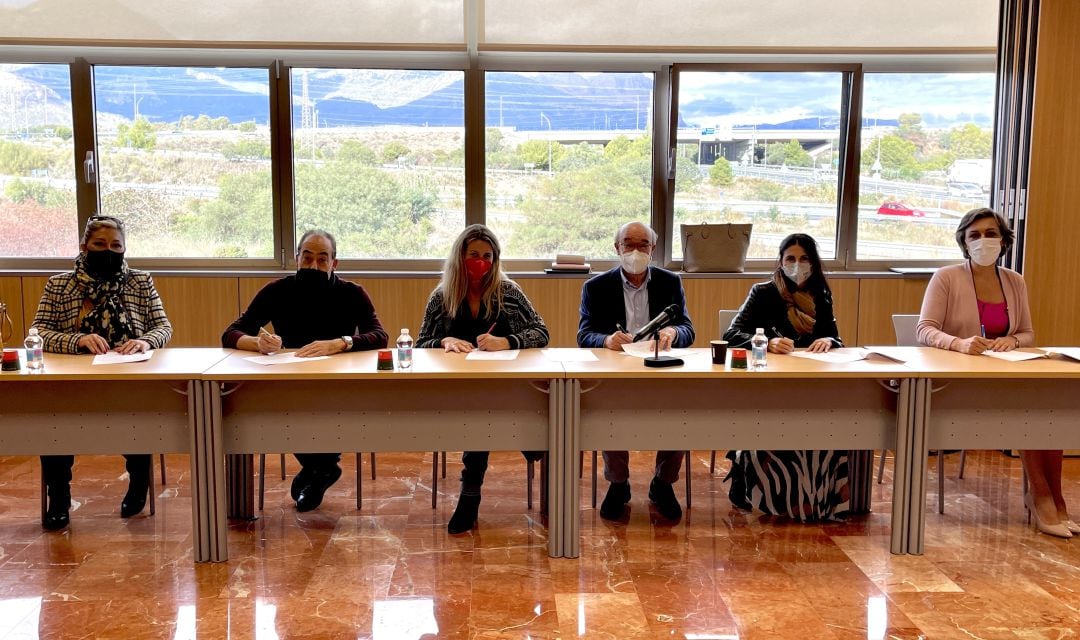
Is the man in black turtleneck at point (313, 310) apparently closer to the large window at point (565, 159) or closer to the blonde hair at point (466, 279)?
the blonde hair at point (466, 279)

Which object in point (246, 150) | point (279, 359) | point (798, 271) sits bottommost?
point (279, 359)

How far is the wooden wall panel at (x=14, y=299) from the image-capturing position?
5.15m

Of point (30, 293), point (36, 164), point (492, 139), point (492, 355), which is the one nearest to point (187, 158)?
point (36, 164)

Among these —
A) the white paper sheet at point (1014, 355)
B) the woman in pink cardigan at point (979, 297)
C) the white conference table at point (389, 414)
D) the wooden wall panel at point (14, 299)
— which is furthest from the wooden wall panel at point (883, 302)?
the wooden wall panel at point (14, 299)

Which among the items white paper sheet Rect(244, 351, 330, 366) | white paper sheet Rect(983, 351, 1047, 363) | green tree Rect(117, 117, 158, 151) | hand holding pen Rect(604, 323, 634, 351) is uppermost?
green tree Rect(117, 117, 158, 151)

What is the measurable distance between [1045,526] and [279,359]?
323 centimetres

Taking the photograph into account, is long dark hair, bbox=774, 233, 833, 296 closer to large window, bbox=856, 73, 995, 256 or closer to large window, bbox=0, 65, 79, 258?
large window, bbox=856, 73, 995, 256

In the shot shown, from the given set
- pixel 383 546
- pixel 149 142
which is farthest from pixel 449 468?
pixel 149 142

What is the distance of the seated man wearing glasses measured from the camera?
12.5 feet

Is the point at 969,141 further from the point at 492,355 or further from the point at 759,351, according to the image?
the point at 492,355

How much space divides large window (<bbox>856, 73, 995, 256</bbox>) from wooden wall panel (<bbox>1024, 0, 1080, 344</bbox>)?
0.98 metres

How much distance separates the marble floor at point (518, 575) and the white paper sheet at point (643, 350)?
0.75 m

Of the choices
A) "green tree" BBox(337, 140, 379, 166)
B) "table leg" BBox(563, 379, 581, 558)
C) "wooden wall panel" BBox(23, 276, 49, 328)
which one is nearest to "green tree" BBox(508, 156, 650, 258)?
"green tree" BBox(337, 140, 379, 166)

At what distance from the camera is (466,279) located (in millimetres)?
3859
